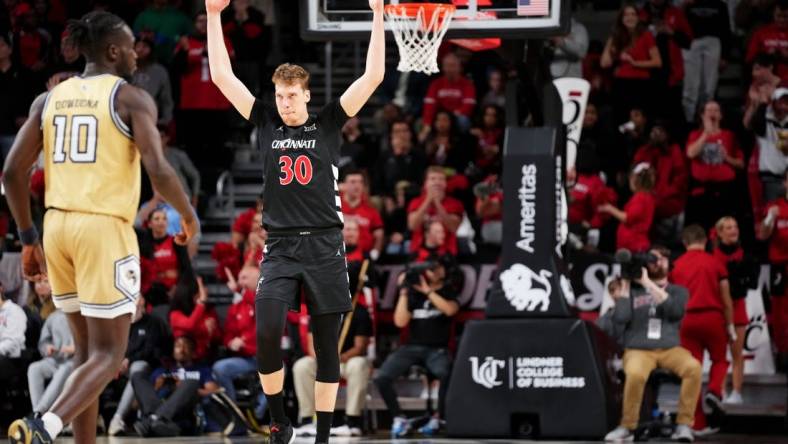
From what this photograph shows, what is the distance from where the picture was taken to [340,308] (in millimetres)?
7652

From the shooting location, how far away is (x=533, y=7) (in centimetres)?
1041

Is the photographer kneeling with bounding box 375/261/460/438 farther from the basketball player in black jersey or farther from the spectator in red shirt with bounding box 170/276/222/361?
the basketball player in black jersey

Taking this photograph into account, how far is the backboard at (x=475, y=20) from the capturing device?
33.7 ft

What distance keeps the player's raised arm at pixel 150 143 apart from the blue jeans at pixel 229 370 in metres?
6.29

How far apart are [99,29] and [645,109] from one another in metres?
10.0

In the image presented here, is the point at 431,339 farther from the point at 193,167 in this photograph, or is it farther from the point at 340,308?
the point at 340,308

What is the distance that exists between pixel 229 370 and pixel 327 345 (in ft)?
18.0

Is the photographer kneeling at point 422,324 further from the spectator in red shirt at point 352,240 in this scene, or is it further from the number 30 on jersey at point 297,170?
the number 30 on jersey at point 297,170

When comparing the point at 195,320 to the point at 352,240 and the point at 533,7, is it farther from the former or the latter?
the point at 533,7

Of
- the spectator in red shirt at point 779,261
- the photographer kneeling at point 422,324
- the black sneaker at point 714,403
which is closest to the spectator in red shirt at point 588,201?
the spectator in red shirt at point 779,261

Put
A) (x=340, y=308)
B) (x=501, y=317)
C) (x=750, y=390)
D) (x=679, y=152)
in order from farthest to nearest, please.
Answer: (x=679, y=152) < (x=750, y=390) < (x=501, y=317) < (x=340, y=308)

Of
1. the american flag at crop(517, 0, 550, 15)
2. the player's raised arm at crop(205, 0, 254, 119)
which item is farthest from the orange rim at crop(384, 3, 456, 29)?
the player's raised arm at crop(205, 0, 254, 119)

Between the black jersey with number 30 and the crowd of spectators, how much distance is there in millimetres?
3678

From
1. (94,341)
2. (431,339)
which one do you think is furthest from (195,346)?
(94,341)
